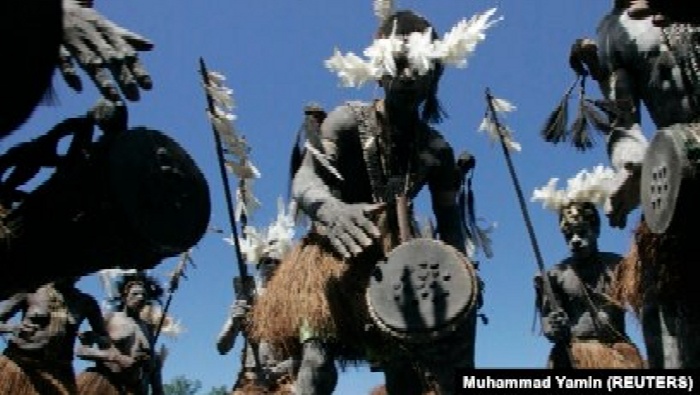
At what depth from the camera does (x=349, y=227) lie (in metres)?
4.53

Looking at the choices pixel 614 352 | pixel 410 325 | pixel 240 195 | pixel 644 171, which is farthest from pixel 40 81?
pixel 614 352

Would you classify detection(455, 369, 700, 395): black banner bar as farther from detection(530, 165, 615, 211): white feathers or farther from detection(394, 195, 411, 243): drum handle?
detection(530, 165, 615, 211): white feathers

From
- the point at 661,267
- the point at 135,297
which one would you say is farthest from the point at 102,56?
the point at 135,297

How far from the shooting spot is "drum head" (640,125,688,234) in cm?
379

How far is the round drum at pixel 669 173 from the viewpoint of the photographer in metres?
3.77

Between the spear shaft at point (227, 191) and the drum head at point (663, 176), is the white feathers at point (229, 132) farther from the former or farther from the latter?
the drum head at point (663, 176)

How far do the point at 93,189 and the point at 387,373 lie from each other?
7.79ft

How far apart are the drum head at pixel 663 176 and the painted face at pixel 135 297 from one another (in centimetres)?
608

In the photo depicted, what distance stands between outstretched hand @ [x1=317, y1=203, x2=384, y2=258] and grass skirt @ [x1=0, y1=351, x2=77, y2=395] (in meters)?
3.28

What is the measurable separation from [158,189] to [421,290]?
185cm

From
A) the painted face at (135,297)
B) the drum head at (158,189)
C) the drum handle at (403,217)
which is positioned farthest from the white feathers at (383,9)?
the painted face at (135,297)

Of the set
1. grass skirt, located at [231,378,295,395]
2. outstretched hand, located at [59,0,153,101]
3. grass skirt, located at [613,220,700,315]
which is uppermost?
outstretched hand, located at [59,0,153,101]

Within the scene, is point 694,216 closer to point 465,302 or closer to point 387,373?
point 465,302

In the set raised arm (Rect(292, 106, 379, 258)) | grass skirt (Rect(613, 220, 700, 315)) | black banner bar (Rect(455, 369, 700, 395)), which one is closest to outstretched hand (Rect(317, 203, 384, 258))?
raised arm (Rect(292, 106, 379, 258))
